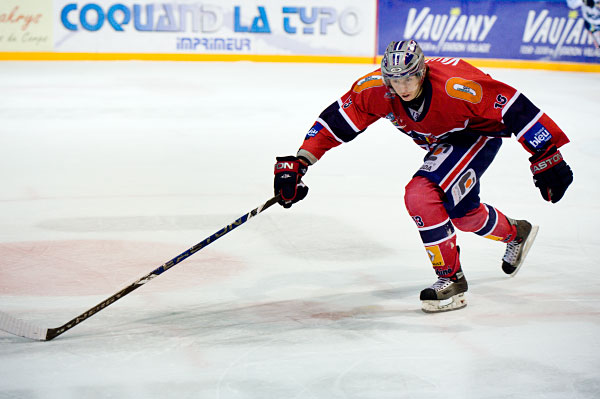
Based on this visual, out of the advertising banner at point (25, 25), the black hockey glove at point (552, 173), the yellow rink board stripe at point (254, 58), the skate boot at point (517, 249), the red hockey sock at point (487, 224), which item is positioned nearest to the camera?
the black hockey glove at point (552, 173)

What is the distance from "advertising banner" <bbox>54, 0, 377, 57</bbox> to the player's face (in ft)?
28.5

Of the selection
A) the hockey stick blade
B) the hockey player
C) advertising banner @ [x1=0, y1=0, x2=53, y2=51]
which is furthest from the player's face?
advertising banner @ [x1=0, y1=0, x2=53, y2=51]

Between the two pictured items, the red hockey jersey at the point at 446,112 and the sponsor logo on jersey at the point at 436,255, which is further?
the sponsor logo on jersey at the point at 436,255

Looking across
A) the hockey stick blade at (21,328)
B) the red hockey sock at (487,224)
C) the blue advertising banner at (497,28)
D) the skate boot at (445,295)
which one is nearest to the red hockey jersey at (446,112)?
the red hockey sock at (487,224)

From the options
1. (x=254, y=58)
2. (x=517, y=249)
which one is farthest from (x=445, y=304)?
(x=254, y=58)

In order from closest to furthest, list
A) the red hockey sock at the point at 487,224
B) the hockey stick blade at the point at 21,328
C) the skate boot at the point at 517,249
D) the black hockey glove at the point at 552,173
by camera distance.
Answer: the hockey stick blade at the point at 21,328, the black hockey glove at the point at 552,173, the red hockey sock at the point at 487,224, the skate boot at the point at 517,249

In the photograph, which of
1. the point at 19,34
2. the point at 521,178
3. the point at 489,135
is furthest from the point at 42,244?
the point at 19,34

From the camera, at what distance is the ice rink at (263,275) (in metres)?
2.52

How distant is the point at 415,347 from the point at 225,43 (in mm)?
9152

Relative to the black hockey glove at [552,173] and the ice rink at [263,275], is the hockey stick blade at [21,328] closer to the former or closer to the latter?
the ice rink at [263,275]

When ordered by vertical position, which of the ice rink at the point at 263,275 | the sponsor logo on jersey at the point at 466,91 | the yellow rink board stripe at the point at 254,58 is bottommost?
the yellow rink board stripe at the point at 254,58

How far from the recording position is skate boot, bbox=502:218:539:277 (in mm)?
3504

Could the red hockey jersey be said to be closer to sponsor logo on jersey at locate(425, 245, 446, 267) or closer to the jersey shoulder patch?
the jersey shoulder patch

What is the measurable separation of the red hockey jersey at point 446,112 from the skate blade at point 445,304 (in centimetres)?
60
